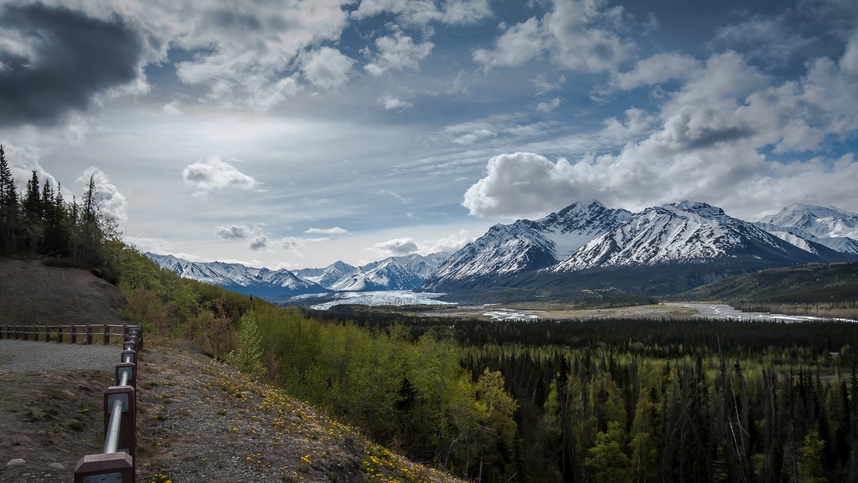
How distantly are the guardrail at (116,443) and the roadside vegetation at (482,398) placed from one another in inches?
1554

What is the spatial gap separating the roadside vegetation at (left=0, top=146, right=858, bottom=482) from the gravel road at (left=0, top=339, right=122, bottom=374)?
13143 mm

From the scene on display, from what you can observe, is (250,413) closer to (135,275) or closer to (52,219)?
(135,275)

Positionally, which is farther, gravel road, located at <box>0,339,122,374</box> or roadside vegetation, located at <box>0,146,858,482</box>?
roadside vegetation, located at <box>0,146,858,482</box>

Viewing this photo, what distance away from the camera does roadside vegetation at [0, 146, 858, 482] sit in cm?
6297

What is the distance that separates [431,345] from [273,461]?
51603 mm

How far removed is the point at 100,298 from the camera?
6944cm

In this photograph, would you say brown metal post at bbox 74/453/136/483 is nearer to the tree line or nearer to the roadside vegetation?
the roadside vegetation

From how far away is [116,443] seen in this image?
6445mm

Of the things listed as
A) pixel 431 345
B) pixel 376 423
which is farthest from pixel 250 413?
pixel 431 345

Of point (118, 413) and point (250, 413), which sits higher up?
point (118, 413)

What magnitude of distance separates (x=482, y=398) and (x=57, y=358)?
200 ft

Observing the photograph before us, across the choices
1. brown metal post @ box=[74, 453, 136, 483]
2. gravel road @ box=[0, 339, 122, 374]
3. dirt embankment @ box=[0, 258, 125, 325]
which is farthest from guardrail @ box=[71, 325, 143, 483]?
dirt embankment @ box=[0, 258, 125, 325]

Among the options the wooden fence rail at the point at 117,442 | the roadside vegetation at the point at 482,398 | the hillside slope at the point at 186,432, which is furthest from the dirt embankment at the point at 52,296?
the wooden fence rail at the point at 117,442

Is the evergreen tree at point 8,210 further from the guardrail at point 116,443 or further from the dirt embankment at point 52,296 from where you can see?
the guardrail at point 116,443
